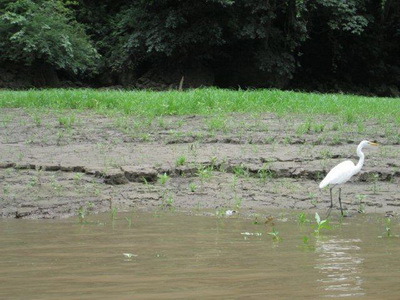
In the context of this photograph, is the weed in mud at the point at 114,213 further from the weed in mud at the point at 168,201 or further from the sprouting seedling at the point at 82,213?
the weed in mud at the point at 168,201

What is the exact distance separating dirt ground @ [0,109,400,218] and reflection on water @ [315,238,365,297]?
216 cm

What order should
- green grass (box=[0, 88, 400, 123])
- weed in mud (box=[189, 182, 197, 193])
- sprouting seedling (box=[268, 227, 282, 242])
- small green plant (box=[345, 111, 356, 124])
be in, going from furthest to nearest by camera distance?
green grass (box=[0, 88, 400, 123]), small green plant (box=[345, 111, 356, 124]), weed in mud (box=[189, 182, 197, 193]), sprouting seedling (box=[268, 227, 282, 242])

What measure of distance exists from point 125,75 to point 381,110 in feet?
55.0

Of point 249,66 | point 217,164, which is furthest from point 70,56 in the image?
point 217,164

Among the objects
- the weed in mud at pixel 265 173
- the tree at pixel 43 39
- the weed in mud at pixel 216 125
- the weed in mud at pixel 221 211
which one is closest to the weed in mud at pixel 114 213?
the weed in mud at pixel 221 211

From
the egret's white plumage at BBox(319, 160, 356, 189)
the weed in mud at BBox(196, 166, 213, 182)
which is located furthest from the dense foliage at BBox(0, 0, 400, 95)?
the egret's white plumage at BBox(319, 160, 356, 189)

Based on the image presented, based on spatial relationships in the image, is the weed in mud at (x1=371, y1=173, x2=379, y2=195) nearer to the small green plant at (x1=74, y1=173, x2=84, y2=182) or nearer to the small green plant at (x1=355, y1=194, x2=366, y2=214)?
the small green plant at (x1=355, y1=194, x2=366, y2=214)

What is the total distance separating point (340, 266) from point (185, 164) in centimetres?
512

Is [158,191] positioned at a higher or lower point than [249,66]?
lower

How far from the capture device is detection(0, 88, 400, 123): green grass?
49.7 ft

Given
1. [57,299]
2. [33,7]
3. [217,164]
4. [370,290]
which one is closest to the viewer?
[57,299]

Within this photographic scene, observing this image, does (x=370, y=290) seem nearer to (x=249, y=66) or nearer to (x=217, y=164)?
(x=217, y=164)

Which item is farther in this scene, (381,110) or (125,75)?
(125,75)

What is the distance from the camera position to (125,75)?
31.2 meters
